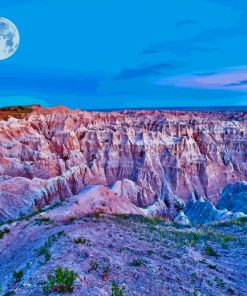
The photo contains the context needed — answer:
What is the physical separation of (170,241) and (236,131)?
48.1 meters

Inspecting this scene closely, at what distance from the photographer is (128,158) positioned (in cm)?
4481

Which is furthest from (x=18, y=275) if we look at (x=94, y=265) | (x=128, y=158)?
(x=128, y=158)

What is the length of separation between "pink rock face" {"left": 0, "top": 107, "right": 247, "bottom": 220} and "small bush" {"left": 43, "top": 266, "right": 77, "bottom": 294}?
19221mm

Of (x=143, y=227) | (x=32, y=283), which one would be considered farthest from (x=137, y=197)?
(x=32, y=283)

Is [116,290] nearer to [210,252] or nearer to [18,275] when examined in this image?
[18,275]

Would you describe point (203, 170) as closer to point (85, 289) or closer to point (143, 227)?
point (143, 227)

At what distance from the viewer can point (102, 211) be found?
15594 mm

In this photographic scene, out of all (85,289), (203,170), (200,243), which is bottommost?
(203,170)

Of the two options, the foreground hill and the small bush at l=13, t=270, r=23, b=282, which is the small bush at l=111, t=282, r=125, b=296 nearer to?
the foreground hill

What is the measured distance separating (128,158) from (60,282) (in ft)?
124

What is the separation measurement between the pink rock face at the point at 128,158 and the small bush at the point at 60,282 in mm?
19221

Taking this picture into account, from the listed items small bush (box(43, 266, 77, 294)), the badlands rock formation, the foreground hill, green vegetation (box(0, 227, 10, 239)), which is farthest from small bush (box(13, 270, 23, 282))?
the badlands rock formation

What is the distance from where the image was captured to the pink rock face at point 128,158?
33.3 meters

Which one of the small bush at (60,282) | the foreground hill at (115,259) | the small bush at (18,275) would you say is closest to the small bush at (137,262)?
the foreground hill at (115,259)
